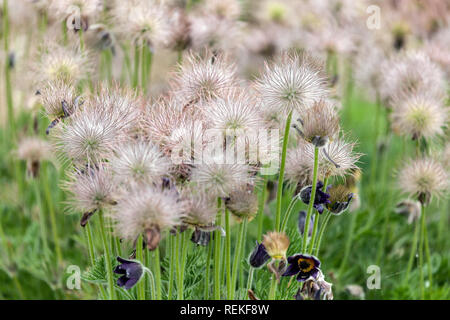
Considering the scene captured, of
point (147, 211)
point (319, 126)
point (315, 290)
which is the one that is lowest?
point (315, 290)

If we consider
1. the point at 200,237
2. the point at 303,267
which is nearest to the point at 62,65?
the point at 200,237

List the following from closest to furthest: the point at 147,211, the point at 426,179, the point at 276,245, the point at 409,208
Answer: the point at 147,211 < the point at 276,245 < the point at 426,179 < the point at 409,208

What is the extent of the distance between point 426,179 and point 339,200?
520 millimetres

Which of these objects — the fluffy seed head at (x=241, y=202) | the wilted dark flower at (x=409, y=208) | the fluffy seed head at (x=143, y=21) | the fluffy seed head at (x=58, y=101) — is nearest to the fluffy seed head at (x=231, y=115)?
the fluffy seed head at (x=241, y=202)

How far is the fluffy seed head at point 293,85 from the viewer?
1.47 metres

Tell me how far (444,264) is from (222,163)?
1746mm

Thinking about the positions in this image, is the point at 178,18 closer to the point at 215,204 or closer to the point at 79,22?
the point at 79,22

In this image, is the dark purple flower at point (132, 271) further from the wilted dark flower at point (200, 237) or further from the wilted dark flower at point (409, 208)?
the wilted dark flower at point (409, 208)

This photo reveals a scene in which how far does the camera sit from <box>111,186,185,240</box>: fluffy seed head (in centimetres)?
127

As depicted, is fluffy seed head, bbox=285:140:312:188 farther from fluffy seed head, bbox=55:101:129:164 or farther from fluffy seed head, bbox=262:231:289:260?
fluffy seed head, bbox=55:101:129:164

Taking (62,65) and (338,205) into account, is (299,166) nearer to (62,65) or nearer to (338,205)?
→ (338,205)

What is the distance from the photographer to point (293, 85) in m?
1.47

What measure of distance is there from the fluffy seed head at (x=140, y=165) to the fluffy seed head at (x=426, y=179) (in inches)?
38.0

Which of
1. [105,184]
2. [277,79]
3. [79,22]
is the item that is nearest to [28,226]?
[79,22]
